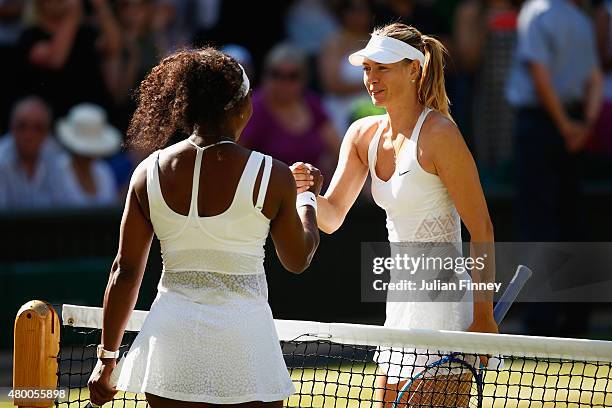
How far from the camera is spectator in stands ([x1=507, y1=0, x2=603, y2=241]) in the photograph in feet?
32.6

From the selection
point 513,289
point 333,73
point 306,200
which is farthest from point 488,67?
point 306,200

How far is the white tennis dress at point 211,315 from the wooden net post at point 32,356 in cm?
62

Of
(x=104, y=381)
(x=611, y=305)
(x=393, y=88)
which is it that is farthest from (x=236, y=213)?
(x=611, y=305)

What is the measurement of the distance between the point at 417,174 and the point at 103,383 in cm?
143

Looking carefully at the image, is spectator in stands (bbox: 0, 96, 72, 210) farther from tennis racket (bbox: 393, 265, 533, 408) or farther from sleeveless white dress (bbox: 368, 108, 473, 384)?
tennis racket (bbox: 393, 265, 533, 408)

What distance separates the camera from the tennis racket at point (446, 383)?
473 cm

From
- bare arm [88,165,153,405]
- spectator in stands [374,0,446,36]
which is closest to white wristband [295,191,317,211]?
bare arm [88,165,153,405]

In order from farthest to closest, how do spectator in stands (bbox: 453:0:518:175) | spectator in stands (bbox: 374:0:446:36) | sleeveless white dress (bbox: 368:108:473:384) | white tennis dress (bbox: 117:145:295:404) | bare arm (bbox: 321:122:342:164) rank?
1. spectator in stands (bbox: 453:0:518:175)
2. spectator in stands (bbox: 374:0:446:36)
3. bare arm (bbox: 321:122:342:164)
4. sleeveless white dress (bbox: 368:108:473:384)
5. white tennis dress (bbox: 117:145:295:404)

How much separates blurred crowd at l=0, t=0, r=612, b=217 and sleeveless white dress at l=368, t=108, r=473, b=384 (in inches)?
205

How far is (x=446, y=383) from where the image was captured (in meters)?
4.84

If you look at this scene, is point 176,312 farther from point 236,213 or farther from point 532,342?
point 532,342

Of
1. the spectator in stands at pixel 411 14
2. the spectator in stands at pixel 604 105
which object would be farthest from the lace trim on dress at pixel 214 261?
the spectator in stands at pixel 604 105

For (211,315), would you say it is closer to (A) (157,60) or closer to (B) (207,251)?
(B) (207,251)

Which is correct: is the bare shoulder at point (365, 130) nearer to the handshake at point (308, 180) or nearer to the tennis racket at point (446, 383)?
the handshake at point (308, 180)
